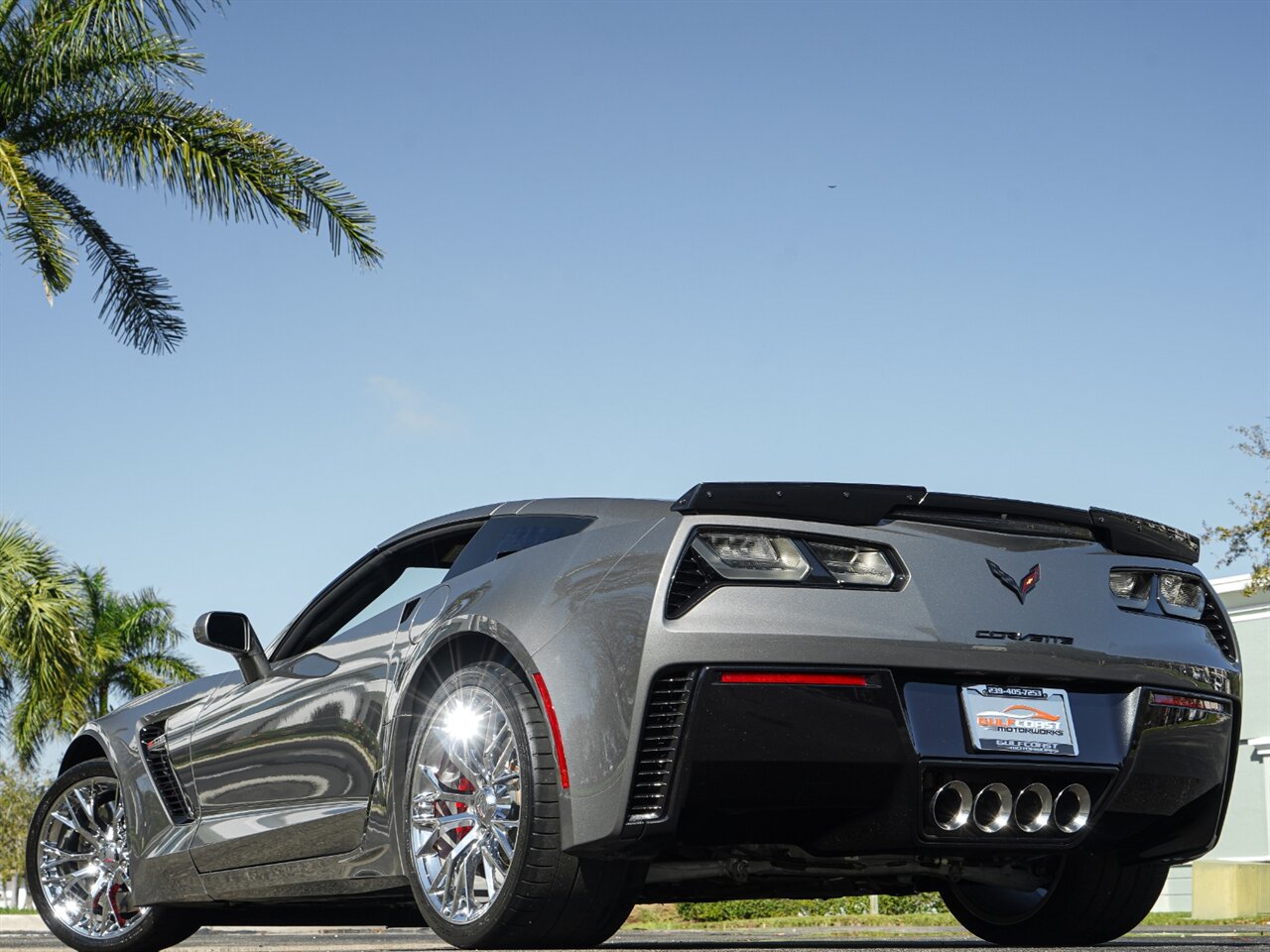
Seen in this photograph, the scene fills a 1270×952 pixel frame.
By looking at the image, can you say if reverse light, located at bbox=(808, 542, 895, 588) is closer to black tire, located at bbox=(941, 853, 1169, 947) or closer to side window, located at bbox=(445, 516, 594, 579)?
Answer: side window, located at bbox=(445, 516, 594, 579)

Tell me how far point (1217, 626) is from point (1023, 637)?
919mm

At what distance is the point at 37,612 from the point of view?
1811 centimetres

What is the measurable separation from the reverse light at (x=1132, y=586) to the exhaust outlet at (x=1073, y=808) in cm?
57

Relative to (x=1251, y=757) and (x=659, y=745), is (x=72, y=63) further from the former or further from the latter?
(x=1251, y=757)

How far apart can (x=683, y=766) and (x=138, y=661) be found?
33181mm

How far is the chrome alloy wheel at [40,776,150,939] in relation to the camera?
5781 mm

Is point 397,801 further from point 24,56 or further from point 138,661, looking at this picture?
point 138,661

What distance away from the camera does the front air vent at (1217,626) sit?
4473 mm

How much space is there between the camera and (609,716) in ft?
12.2

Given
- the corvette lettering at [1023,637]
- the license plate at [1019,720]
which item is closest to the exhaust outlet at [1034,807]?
the license plate at [1019,720]

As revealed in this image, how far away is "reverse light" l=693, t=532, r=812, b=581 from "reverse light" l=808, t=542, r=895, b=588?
0.07m

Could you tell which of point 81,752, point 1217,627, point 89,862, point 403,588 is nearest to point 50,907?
point 89,862

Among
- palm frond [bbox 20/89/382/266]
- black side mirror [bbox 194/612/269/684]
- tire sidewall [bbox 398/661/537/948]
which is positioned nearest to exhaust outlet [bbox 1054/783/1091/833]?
tire sidewall [bbox 398/661/537/948]

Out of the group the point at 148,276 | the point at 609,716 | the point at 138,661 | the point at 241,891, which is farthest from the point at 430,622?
the point at 138,661
